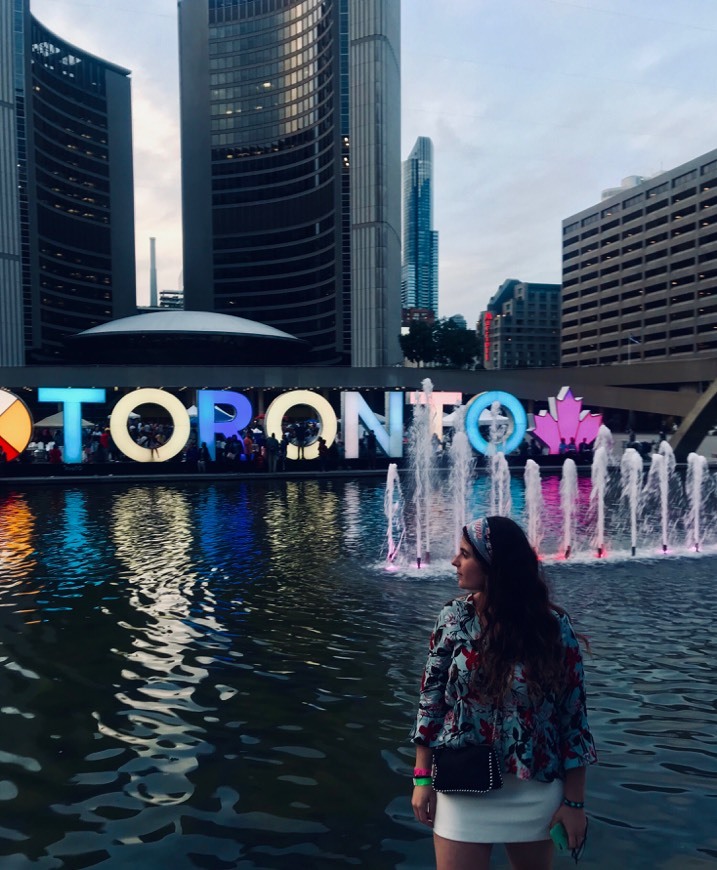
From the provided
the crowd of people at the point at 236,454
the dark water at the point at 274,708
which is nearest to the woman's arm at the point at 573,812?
the dark water at the point at 274,708

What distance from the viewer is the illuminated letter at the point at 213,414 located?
95.1 ft

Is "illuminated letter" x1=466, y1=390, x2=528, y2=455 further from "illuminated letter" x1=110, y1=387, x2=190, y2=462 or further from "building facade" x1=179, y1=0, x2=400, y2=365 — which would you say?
"building facade" x1=179, y1=0, x2=400, y2=365

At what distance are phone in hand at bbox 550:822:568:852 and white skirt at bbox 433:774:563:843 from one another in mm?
37

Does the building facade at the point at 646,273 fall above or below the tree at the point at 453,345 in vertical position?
above

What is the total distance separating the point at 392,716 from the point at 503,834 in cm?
366

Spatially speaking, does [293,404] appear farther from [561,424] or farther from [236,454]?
[561,424]

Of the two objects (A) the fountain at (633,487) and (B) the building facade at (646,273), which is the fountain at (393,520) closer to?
(A) the fountain at (633,487)

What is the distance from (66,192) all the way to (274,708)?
397 feet

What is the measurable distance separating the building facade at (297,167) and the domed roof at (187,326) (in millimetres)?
15408

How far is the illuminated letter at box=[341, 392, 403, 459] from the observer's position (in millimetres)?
30281

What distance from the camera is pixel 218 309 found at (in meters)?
115

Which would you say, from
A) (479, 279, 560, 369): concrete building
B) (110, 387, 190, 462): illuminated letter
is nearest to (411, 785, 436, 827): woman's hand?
(110, 387, 190, 462): illuminated letter

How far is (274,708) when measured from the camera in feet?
20.0

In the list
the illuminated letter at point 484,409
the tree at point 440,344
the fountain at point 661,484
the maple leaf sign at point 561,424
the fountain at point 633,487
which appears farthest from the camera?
the tree at point 440,344
